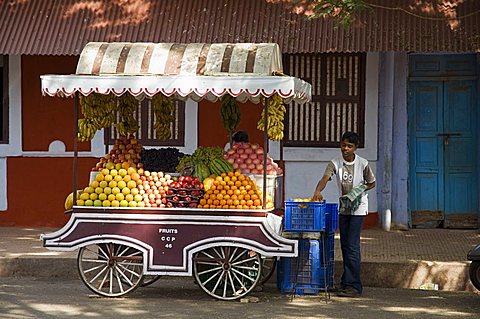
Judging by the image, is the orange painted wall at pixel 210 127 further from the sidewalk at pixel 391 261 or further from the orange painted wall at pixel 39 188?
the sidewalk at pixel 391 261

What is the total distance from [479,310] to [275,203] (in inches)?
94.0

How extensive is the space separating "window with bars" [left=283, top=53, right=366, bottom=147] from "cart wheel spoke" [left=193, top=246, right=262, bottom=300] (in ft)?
16.3

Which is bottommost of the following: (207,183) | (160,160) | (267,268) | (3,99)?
(267,268)

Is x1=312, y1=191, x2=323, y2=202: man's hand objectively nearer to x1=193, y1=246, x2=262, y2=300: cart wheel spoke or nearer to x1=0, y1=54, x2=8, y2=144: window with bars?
x1=193, y1=246, x2=262, y2=300: cart wheel spoke

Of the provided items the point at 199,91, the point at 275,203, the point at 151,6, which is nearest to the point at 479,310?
the point at 275,203

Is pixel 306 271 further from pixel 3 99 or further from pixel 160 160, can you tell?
pixel 3 99

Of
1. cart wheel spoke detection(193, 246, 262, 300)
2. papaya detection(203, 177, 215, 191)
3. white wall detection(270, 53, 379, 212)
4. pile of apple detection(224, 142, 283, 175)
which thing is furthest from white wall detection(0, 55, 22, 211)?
cart wheel spoke detection(193, 246, 262, 300)

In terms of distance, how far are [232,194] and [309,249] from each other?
3.52 ft

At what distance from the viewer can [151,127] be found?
49.6ft

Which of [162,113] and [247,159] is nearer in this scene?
[247,159]

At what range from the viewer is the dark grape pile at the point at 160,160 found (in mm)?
10711

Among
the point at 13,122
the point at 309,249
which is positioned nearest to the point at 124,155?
the point at 309,249

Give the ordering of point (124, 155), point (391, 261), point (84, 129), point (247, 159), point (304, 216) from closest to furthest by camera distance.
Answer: point (304, 216) < point (247, 159) < point (84, 129) < point (124, 155) < point (391, 261)

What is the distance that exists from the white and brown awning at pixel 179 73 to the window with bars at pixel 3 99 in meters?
5.26
